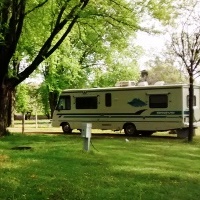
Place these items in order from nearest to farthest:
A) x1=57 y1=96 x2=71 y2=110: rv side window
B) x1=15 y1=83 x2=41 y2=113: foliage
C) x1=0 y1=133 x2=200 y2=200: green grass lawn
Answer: x1=0 y1=133 x2=200 y2=200: green grass lawn < x1=57 y1=96 x2=71 y2=110: rv side window < x1=15 y1=83 x2=41 y2=113: foliage

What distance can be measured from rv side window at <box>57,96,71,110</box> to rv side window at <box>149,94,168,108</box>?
5956mm

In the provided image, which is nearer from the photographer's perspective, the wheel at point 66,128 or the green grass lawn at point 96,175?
the green grass lawn at point 96,175

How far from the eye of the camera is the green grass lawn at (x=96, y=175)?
780cm

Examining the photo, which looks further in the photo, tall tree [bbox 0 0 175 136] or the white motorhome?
the white motorhome

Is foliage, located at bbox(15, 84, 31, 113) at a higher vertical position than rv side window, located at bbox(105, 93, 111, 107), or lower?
higher

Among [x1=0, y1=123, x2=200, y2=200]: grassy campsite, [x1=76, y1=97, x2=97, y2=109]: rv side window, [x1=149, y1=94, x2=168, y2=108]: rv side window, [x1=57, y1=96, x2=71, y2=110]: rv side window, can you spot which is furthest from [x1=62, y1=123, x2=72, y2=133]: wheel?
[x1=0, y1=123, x2=200, y2=200]: grassy campsite

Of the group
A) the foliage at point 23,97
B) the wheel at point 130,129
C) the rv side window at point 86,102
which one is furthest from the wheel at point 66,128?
the foliage at point 23,97

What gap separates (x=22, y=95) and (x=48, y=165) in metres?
31.8

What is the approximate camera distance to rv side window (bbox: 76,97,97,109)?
25172 millimetres

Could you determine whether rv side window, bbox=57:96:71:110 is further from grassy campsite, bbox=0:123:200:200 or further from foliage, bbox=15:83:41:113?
grassy campsite, bbox=0:123:200:200

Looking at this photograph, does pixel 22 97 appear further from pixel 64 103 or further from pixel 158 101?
pixel 158 101

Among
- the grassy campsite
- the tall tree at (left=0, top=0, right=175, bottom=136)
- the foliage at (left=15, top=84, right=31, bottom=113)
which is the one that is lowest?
the grassy campsite

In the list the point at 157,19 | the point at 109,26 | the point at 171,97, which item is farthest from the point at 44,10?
the point at 171,97

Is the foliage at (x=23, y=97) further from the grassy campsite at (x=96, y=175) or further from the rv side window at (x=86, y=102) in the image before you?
the grassy campsite at (x=96, y=175)
